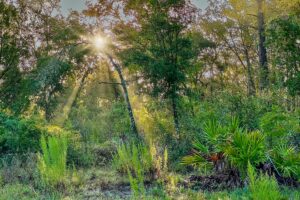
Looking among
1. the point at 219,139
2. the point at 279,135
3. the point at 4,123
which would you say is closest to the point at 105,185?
the point at 219,139

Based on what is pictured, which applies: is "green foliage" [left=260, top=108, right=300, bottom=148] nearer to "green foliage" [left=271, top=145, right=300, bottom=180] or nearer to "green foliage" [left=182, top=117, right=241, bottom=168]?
"green foliage" [left=271, top=145, right=300, bottom=180]

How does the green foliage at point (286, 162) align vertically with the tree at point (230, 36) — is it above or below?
below

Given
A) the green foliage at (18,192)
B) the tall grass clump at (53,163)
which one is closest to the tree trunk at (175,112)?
the tall grass clump at (53,163)

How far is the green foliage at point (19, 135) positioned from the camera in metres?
11.3

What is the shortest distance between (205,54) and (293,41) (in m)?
13.9

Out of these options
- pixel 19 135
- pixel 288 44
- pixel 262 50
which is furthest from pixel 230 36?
pixel 19 135

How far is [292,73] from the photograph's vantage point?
15.5m

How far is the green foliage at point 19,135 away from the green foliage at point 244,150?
610 cm

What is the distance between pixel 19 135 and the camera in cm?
1137

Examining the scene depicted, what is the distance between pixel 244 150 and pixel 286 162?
36.0 inches

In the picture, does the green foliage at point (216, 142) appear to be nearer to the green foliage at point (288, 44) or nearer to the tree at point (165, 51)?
the tree at point (165, 51)

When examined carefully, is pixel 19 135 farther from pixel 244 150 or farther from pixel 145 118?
pixel 244 150

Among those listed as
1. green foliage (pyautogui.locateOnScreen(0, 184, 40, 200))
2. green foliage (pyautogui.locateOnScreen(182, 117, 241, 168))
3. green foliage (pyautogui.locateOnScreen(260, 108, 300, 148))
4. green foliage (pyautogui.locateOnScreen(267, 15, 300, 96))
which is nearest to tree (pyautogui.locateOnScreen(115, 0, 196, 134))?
green foliage (pyautogui.locateOnScreen(267, 15, 300, 96))

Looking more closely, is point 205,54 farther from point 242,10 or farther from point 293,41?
point 293,41
